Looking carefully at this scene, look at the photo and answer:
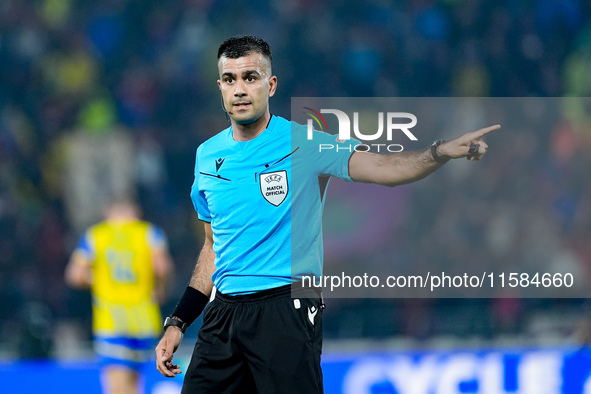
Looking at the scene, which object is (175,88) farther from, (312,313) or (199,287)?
(312,313)

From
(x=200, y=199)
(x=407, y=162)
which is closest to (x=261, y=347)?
(x=200, y=199)

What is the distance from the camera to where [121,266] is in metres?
6.28

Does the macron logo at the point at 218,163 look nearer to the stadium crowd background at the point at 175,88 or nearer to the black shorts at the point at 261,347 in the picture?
the black shorts at the point at 261,347

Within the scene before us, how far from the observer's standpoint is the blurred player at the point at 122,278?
20.5ft

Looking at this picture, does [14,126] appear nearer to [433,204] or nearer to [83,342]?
[83,342]

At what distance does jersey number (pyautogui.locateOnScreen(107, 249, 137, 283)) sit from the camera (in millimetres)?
6266

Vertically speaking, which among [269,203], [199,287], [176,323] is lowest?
[176,323]

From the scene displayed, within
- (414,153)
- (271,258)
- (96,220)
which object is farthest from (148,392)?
(414,153)

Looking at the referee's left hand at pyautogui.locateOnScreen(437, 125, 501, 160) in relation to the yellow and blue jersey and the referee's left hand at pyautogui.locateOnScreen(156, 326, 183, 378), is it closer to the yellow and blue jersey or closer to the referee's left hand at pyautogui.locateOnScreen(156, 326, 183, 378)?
the referee's left hand at pyautogui.locateOnScreen(156, 326, 183, 378)

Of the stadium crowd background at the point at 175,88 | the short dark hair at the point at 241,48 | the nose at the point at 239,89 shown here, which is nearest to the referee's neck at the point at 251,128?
the nose at the point at 239,89

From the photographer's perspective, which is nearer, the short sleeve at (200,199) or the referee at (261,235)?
the referee at (261,235)

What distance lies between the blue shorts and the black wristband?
3120 mm

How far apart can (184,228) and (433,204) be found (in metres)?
4.02

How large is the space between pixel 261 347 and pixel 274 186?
567 millimetres
